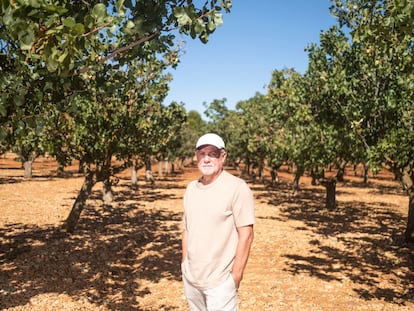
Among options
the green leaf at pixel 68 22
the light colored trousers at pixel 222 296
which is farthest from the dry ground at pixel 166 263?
the green leaf at pixel 68 22

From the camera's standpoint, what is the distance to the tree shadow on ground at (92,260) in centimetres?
924

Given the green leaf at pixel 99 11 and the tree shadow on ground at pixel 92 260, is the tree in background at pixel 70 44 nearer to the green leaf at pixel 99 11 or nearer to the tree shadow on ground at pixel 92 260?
the green leaf at pixel 99 11

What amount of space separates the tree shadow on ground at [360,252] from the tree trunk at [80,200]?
842 cm

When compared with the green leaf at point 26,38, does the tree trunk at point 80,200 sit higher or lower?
lower

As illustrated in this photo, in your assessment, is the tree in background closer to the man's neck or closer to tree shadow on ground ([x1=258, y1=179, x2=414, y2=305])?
the man's neck

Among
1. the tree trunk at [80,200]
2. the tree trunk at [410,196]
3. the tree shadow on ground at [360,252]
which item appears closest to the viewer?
the tree shadow on ground at [360,252]

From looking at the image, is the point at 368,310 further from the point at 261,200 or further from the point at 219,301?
the point at 261,200

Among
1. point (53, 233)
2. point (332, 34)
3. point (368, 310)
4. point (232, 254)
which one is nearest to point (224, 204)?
point (232, 254)

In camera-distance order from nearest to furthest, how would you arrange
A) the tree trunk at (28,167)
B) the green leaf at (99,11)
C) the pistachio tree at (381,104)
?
1. the green leaf at (99,11)
2. the pistachio tree at (381,104)
3. the tree trunk at (28,167)

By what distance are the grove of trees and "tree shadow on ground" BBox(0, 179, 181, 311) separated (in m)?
1.91

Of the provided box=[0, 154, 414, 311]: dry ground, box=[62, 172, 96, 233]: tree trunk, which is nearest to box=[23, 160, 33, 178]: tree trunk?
box=[0, 154, 414, 311]: dry ground

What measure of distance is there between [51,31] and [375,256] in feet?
43.9

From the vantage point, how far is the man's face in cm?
467

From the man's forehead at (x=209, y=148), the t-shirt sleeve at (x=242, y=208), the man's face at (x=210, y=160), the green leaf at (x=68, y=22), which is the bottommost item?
the t-shirt sleeve at (x=242, y=208)
